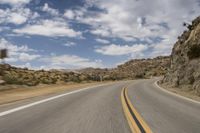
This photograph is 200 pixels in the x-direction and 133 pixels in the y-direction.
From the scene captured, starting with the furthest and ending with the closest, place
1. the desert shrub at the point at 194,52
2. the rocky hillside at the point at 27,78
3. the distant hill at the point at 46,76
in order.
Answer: the distant hill at the point at 46,76, the rocky hillside at the point at 27,78, the desert shrub at the point at 194,52

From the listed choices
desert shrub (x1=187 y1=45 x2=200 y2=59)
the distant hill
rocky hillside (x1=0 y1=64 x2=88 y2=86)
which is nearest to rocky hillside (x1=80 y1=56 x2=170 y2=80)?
the distant hill

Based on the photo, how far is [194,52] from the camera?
99.5ft

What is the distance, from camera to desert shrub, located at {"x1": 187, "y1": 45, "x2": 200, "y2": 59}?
97.7 ft

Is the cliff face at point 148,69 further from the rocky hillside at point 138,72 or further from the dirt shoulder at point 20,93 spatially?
the dirt shoulder at point 20,93

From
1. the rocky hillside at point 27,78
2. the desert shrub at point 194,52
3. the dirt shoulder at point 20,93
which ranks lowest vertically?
the dirt shoulder at point 20,93

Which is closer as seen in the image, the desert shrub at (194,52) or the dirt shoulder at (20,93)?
the dirt shoulder at (20,93)

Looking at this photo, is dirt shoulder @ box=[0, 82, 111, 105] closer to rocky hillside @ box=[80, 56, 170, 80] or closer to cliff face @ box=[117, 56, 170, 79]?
rocky hillside @ box=[80, 56, 170, 80]

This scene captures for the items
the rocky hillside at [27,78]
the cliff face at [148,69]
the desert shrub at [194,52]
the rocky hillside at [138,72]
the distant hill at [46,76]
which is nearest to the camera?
the desert shrub at [194,52]

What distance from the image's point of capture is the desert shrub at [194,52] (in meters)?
29.8

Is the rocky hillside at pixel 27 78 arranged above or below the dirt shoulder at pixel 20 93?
above

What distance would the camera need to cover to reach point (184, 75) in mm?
31188

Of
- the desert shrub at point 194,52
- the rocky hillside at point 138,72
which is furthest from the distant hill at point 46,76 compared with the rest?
the desert shrub at point 194,52

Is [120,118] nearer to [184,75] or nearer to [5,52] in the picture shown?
[184,75]

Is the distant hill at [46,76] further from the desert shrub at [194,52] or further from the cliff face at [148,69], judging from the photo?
the desert shrub at [194,52]
